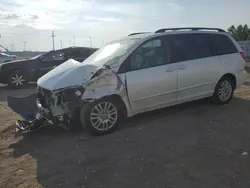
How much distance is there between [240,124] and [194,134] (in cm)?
109

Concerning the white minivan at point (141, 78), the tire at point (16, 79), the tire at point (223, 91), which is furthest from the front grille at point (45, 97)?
the tire at point (16, 79)

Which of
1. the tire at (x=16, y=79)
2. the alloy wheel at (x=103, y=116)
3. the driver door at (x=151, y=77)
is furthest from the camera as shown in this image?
the tire at (x=16, y=79)

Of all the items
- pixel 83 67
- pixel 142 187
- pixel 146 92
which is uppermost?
pixel 83 67

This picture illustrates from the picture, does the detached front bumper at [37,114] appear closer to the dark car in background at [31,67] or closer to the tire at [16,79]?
the dark car in background at [31,67]

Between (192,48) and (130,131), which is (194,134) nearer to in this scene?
(130,131)

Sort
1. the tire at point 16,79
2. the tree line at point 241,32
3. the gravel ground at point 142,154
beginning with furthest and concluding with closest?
the tree line at point 241,32
the tire at point 16,79
the gravel ground at point 142,154

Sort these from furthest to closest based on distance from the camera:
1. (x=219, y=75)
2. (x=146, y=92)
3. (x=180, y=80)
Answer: (x=219, y=75)
(x=180, y=80)
(x=146, y=92)

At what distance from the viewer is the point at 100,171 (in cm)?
419

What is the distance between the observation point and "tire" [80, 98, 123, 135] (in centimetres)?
531

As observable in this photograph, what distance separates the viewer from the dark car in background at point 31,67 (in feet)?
39.1

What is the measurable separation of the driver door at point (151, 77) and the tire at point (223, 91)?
1.28 metres

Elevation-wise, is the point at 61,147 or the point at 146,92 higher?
the point at 146,92

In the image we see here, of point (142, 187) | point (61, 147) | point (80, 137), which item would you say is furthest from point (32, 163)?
point (142, 187)

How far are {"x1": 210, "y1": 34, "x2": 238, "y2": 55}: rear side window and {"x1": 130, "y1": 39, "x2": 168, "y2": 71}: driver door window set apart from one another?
1.56 m
